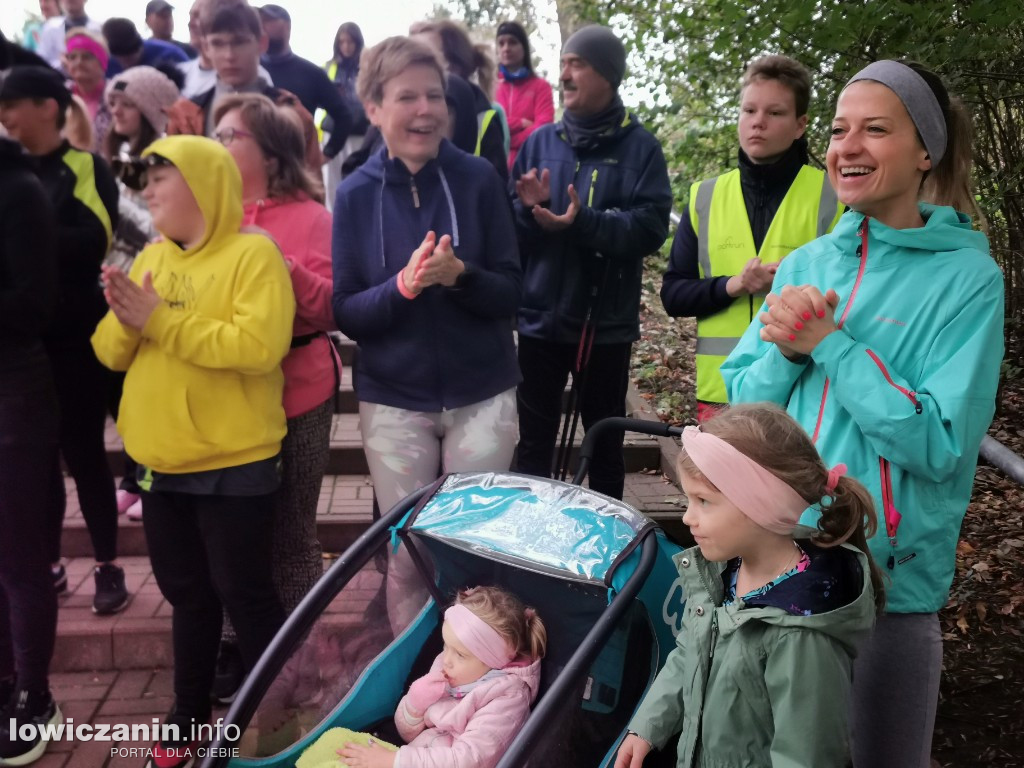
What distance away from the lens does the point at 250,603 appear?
8.92 ft

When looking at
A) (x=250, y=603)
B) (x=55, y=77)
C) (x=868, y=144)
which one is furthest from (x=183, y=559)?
(x=868, y=144)

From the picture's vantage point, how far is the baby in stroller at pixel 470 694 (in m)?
2.16

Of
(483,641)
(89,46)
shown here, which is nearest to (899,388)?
(483,641)

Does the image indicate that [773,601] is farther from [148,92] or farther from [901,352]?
[148,92]

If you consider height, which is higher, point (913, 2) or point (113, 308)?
point (913, 2)

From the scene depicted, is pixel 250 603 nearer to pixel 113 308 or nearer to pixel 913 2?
pixel 113 308

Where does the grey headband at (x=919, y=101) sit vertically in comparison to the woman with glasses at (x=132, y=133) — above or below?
above

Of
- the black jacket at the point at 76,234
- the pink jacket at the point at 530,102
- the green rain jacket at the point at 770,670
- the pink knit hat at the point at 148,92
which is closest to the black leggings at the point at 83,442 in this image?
the black jacket at the point at 76,234

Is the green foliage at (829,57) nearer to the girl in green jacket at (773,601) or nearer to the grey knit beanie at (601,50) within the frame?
the grey knit beanie at (601,50)

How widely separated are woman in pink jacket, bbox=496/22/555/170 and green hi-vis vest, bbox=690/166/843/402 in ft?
12.2

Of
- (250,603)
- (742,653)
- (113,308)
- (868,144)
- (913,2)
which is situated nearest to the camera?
(742,653)

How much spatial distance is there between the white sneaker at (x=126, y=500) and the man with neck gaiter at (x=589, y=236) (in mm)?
2036

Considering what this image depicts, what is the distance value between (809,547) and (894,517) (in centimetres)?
19

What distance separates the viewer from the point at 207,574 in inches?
110
